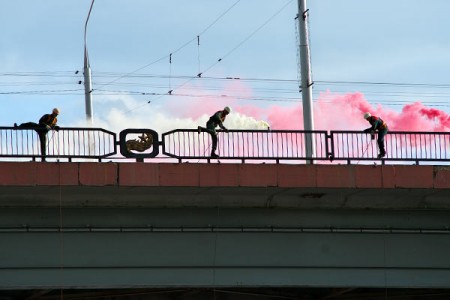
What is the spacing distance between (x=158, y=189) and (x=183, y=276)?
6.79ft

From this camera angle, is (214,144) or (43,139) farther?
(214,144)

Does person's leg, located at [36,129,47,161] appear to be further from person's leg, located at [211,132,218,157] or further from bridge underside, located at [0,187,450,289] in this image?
person's leg, located at [211,132,218,157]

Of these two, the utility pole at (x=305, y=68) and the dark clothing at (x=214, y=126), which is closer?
the dark clothing at (x=214, y=126)

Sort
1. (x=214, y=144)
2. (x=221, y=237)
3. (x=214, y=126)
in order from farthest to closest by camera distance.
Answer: (x=214, y=126)
(x=214, y=144)
(x=221, y=237)

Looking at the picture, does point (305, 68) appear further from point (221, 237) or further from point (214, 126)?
point (221, 237)

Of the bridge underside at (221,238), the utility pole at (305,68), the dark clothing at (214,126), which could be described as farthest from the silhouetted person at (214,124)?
the utility pole at (305,68)

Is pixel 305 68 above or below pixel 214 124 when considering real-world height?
above

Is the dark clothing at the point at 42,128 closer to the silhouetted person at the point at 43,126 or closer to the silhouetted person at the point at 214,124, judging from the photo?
the silhouetted person at the point at 43,126

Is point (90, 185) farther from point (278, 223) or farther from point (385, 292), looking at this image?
point (385, 292)

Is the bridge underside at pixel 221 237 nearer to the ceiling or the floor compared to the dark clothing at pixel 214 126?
nearer to the floor

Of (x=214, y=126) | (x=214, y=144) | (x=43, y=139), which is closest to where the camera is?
(x=43, y=139)

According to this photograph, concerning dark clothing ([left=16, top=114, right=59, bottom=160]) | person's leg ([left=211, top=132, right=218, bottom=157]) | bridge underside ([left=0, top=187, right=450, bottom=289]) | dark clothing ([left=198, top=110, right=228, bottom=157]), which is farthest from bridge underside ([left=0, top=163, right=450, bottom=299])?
dark clothing ([left=198, top=110, right=228, bottom=157])

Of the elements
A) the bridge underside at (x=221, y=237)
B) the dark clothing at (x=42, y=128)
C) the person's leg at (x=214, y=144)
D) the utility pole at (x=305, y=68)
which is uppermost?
the utility pole at (x=305, y=68)

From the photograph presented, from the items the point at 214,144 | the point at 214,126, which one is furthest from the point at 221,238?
the point at 214,126
